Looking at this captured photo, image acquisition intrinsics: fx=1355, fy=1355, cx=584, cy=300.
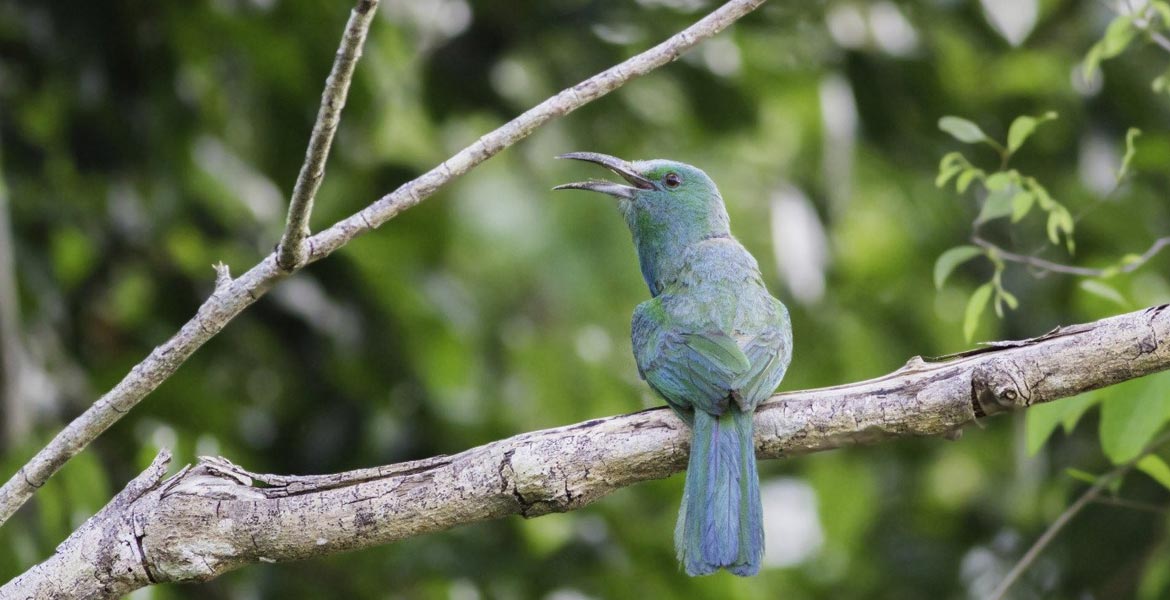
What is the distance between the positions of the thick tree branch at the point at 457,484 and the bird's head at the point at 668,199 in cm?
166

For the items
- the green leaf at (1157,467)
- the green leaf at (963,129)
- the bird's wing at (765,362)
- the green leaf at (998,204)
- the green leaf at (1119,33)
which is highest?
the green leaf at (1119,33)

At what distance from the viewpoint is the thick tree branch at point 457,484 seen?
278 cm

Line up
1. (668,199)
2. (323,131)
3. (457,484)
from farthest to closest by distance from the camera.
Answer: (668,199) → (457,484) → (323,131)

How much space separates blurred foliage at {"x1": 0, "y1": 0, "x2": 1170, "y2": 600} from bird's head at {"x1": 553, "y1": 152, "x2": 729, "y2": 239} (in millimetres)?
826

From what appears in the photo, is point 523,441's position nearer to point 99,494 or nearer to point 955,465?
point 99,494

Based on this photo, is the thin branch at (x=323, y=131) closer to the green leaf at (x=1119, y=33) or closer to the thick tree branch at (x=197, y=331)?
the thick tree branch at (x=197, y=331)

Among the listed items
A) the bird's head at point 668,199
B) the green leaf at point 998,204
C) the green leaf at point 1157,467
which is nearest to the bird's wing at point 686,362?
the bird's head at point 668,199

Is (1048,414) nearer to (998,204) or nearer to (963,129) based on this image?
(998,204)

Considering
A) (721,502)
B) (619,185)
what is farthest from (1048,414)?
(619,185)

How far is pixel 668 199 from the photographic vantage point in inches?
183

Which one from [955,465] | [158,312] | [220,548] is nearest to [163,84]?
[158,312]

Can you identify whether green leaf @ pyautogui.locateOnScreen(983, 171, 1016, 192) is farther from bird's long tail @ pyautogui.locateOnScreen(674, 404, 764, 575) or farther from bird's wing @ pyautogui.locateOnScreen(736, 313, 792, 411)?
Answer: bird's long tail @ pyautogui.locateOnScreen(674, 404, 764, 575)

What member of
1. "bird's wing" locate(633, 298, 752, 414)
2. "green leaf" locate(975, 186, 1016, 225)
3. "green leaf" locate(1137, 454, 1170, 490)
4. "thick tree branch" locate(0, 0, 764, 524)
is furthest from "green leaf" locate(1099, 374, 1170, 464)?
"thick tree branch" locate(0, 0, 764, 524)

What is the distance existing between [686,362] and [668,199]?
115 centimetres
